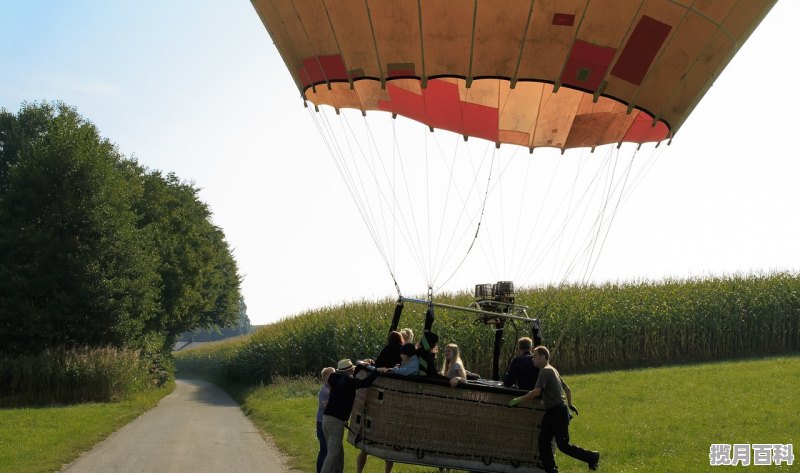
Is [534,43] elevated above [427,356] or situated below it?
above

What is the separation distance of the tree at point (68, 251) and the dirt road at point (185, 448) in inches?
352

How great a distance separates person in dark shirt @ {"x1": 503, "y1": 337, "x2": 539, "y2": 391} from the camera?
36.2 feet

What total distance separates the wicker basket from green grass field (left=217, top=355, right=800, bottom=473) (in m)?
0.26

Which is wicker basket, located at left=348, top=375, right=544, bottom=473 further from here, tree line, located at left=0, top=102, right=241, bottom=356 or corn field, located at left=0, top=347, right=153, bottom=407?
tree line, located at left=0, top=102, right=241, bottom=356

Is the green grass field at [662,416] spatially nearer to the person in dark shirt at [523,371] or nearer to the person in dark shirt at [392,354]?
the person in dark shirt at [523,371]

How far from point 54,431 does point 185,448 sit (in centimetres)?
467

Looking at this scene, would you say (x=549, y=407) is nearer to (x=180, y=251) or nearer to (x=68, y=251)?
(x=68, y=251)

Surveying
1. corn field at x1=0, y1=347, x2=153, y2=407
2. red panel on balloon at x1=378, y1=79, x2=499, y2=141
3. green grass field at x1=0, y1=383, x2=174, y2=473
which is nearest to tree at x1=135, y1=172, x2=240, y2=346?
corn field at x1=0, y1=347, x2=153, y2=407

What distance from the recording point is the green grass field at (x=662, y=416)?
14203 mm

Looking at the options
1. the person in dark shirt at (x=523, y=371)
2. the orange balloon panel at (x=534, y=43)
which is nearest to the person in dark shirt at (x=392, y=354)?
the person in dark shirt at (x=523, y=371)

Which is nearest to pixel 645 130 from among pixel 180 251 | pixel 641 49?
pixel 641 49

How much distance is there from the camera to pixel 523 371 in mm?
11086

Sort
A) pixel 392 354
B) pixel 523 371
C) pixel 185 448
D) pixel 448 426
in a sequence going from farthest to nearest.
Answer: pixel 185 448
pixel 392 354
pixel 523 371
pixel 448 426

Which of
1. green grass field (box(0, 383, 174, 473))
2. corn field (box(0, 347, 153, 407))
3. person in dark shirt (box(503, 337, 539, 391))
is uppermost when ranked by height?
person in dark shirt (box(503, 337, 539, 391))
